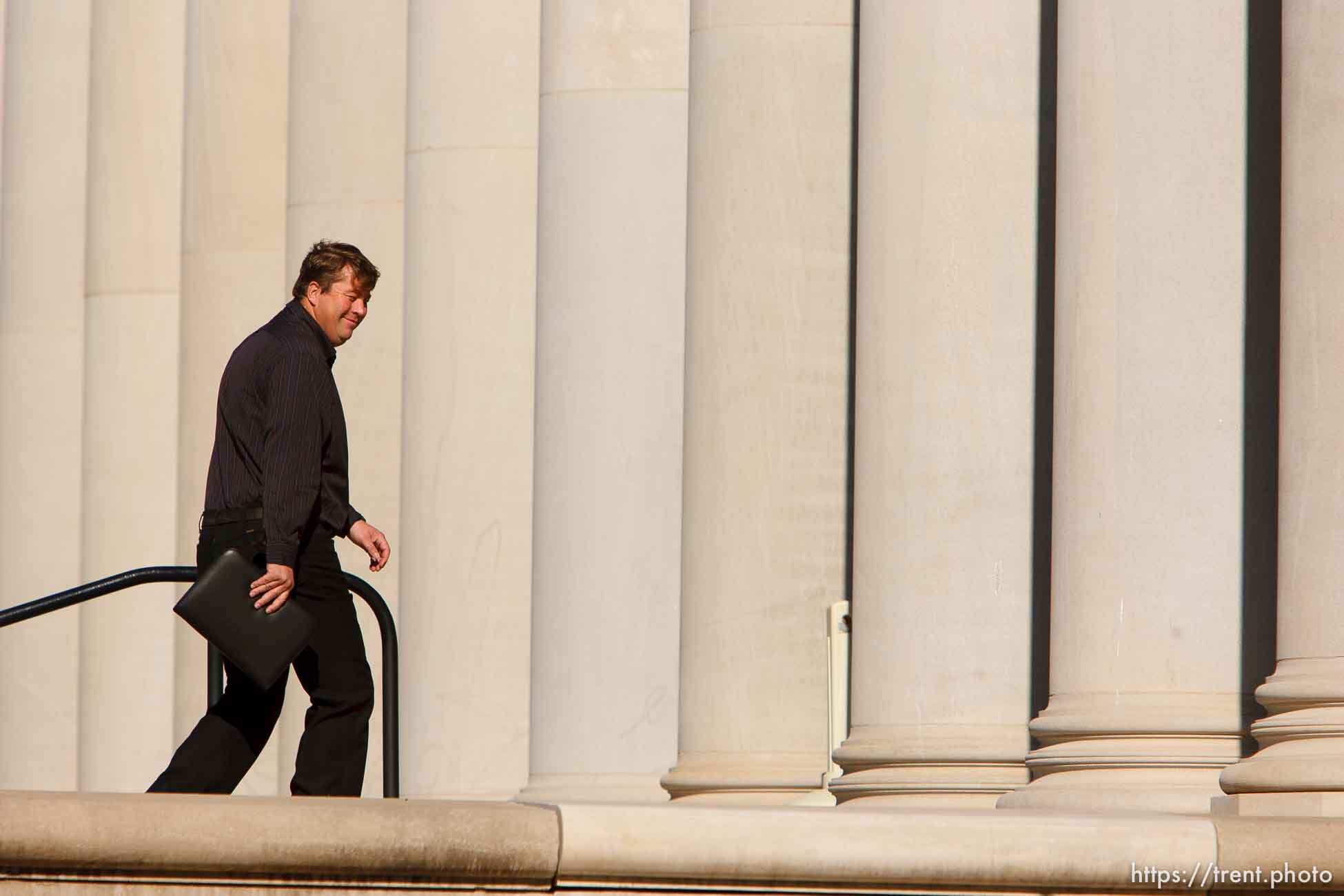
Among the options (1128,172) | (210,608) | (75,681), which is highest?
(1128,172)

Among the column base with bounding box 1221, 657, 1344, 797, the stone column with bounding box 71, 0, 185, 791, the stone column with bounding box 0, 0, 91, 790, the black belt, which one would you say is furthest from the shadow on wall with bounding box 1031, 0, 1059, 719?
the stone column with bounding box 0, 0, 91, 790

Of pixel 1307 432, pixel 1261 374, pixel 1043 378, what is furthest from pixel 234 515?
pixel 1261 374

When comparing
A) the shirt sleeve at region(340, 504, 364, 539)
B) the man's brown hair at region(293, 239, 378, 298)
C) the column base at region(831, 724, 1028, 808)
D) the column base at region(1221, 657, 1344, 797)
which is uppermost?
the man's brown hair at region(293, 239, 378, 298)

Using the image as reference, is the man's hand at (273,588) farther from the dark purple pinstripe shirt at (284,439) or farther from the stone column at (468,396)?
the stone column at (468,396)

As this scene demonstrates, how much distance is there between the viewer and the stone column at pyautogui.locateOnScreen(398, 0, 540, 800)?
4728cm

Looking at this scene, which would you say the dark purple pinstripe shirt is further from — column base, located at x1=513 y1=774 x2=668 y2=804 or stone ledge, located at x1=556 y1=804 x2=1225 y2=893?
column base, located at x1=513 y1=774 x2=668 y2=804

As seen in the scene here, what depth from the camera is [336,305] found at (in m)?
28.1

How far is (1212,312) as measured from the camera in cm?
3059

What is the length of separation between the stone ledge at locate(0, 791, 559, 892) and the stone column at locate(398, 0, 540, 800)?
24584mm

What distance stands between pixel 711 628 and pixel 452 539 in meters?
9.94

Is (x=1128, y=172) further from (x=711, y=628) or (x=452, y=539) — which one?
(x=452, y=539)

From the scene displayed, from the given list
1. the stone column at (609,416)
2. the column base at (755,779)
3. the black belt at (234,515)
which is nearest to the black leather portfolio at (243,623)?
the black belt at (234,515)

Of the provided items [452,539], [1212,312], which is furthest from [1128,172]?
[452,539]

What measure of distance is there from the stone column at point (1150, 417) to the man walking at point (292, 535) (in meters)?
8.84
